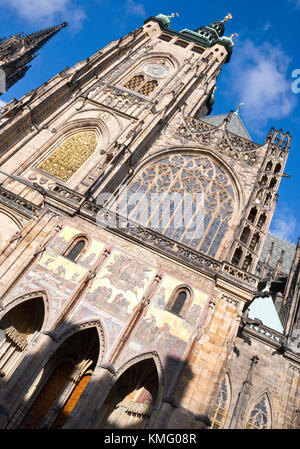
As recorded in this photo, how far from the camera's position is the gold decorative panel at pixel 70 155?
15.8m

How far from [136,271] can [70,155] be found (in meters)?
7.54

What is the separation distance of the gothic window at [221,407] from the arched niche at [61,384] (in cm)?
404

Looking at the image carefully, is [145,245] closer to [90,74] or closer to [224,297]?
[224,297]

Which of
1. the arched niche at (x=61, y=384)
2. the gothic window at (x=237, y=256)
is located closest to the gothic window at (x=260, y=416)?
the gothic window at (x=237, y=256)

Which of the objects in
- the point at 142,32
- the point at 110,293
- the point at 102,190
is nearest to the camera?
the point at 110,293

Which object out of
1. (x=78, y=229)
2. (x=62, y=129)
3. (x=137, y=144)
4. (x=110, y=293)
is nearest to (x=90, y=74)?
(x=62, y=129)

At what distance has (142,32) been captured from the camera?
80.6 feet

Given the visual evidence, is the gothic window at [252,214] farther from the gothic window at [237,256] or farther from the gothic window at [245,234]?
the gothic window at [237,256]

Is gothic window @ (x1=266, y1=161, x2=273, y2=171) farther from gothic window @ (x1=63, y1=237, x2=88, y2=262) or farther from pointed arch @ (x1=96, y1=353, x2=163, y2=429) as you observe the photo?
pointed arch @ (x1=96, y1=353, x2=163, y2=429)

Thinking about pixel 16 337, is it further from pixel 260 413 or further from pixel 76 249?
pixel 260 413

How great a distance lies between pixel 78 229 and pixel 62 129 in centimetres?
730

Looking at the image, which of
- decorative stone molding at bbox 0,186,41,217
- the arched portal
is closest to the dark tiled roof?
decorative stone molding at bbox 0,186,41,217
